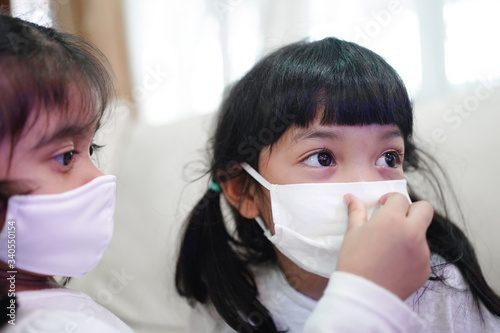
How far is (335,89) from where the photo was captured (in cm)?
80

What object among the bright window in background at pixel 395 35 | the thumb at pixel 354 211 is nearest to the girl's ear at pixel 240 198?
the thumb at pixel 354 211

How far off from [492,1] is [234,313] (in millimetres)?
1185

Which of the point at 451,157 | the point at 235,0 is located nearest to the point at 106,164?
the point at 235,0

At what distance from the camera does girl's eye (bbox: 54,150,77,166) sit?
0.66m

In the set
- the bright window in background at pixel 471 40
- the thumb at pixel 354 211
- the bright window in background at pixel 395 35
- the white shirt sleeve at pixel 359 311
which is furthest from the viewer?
the bright window in background at pixel 395 35

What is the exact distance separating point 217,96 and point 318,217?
1138 millimetres

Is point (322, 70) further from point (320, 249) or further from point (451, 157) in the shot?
point (451, 157)

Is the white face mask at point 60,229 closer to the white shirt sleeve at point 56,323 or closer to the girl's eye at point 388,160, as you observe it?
the white shirt sleeve at point 56,323

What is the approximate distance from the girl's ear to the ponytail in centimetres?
6

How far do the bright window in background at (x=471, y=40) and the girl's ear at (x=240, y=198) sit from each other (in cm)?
81

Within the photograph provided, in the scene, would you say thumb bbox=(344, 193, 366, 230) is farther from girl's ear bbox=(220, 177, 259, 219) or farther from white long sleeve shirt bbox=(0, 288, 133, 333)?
white long sleeve shirt bbox=(0, 288, 133, 333)

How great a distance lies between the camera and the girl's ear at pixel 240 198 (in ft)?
3.16

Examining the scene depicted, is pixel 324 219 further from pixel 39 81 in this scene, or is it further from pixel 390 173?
pixel 39 81

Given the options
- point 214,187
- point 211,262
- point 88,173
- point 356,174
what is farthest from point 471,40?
point 88,173
